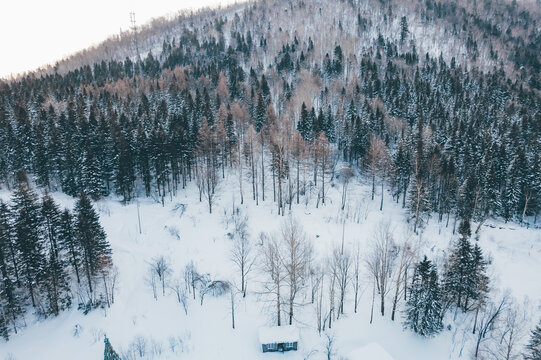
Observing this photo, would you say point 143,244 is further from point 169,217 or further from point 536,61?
point 536,61

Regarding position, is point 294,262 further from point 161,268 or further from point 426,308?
point 161,268

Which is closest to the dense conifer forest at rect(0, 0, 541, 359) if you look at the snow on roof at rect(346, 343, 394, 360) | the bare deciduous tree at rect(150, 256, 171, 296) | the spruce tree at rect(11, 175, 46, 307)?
the spruce tree at rect(11, 175, 46, 307)

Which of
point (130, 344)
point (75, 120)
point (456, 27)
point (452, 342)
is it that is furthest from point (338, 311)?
point (456, 27)

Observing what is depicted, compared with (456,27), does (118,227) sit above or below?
below

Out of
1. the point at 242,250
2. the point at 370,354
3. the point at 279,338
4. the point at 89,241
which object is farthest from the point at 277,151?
the point at 370,354

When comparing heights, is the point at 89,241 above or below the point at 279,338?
above

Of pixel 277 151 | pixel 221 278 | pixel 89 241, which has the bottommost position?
pixel 221 278
